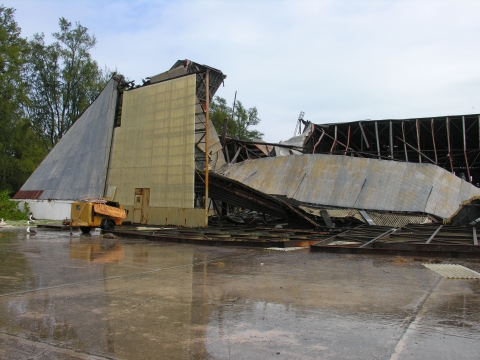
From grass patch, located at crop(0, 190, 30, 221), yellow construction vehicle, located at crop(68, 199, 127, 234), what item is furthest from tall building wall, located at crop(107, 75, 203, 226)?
grass patch, located at crop(0, 190, 30, 221)

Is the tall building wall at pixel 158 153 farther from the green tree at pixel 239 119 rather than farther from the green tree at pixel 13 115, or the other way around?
the green tree at pixel 239 119

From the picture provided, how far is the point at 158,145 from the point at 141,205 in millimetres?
3757

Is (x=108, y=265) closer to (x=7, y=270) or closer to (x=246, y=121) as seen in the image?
(x=7, y=270)

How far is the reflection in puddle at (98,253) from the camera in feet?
34.1

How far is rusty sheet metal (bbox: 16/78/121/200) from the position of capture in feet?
88.8

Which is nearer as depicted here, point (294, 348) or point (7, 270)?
point (294, 348)

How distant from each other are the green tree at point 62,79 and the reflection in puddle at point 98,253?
4013 centimetres

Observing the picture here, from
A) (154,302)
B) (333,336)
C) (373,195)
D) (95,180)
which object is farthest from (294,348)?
(95,180)

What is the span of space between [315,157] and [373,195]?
4.35 metres

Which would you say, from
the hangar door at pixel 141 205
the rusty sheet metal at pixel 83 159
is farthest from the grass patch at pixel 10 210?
the hangar door at pixel 141 205

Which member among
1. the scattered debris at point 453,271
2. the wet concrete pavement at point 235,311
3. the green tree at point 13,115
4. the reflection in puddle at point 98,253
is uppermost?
the green tree at point 13,115

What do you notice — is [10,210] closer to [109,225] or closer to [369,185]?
[109,225]

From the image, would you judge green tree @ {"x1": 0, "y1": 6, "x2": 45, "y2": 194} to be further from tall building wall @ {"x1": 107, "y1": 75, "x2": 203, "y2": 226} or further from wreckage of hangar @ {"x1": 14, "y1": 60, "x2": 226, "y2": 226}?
tall building wall @ {"x1": 107, "y1": 75, "x2": 203, "y2": 226}

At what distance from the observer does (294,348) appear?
390cm
